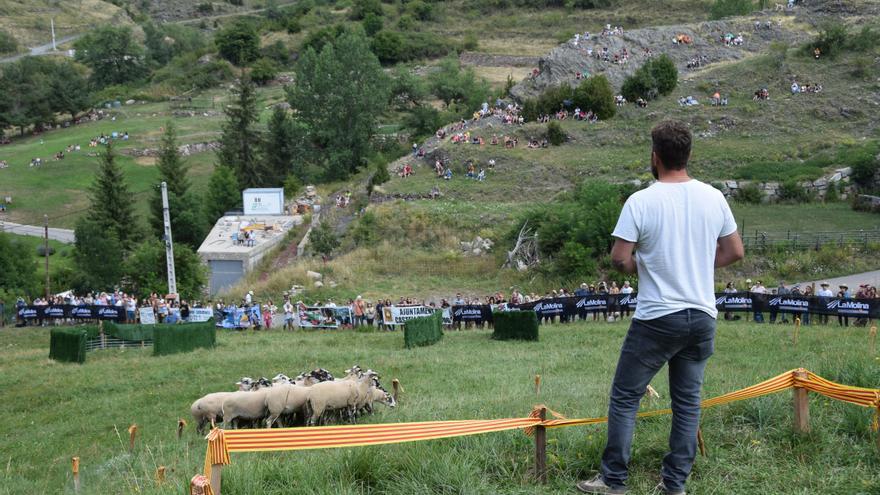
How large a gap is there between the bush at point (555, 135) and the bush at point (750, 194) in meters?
14.9

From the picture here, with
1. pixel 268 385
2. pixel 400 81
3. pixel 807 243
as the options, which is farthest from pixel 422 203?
pixel 400 81

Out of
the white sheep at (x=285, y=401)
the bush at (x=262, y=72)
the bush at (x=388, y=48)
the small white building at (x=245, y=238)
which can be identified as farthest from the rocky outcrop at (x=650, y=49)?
the bush at (x=262, y=72)

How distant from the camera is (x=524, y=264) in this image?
134 feet

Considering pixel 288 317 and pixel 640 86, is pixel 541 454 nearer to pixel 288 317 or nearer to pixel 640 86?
pixel 288 317

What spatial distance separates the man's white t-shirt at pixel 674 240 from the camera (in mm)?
5633

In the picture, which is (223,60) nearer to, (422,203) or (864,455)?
(422,203)

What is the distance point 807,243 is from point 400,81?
59071 mm

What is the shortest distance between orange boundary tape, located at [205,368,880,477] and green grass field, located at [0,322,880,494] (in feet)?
0.79

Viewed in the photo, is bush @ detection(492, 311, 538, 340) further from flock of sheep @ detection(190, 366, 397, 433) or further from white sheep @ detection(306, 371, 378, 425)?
white sheep @ detection(306, 371, 378, 425)

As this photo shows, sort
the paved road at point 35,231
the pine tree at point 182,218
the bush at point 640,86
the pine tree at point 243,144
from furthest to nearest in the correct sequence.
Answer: the pine tree at point 243,144 < the paved road at point 35,231 < the bush at point 640,86 < the pine tree at point 182,218

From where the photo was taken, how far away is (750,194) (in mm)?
47344

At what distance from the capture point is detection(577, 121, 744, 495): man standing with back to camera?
5638 mm

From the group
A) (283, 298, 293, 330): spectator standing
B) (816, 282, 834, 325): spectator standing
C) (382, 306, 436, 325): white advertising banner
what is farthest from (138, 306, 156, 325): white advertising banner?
(816, 282, 834, 325): spectator standing

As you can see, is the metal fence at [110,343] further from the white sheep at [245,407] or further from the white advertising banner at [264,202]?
the white advertising banner at [264,202]
